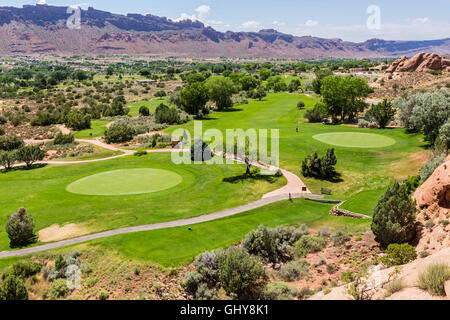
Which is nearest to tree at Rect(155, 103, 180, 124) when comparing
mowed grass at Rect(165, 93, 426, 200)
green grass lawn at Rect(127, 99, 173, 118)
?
mowed grass at Rect(165, 93, 426, 200)

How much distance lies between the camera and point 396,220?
2188 centimetres

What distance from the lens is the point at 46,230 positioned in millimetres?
30000

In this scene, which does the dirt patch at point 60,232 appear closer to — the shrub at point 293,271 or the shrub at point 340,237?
the shrub at point 293,271

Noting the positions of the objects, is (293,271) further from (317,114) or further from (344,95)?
(317,114)

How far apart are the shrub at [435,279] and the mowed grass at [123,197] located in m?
22.8

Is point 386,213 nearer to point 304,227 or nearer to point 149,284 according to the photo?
point 304,227

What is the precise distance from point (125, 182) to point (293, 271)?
26.6 metres

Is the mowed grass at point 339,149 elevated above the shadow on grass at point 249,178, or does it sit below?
above

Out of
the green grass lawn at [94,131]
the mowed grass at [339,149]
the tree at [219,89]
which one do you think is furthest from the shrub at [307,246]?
the tree at [219,89]

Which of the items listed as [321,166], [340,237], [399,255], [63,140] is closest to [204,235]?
[340,237]

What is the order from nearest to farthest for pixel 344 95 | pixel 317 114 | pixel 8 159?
pixel 8 159 < pixel 344 95 < pixel 317 114

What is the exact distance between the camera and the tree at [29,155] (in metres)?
53.4
